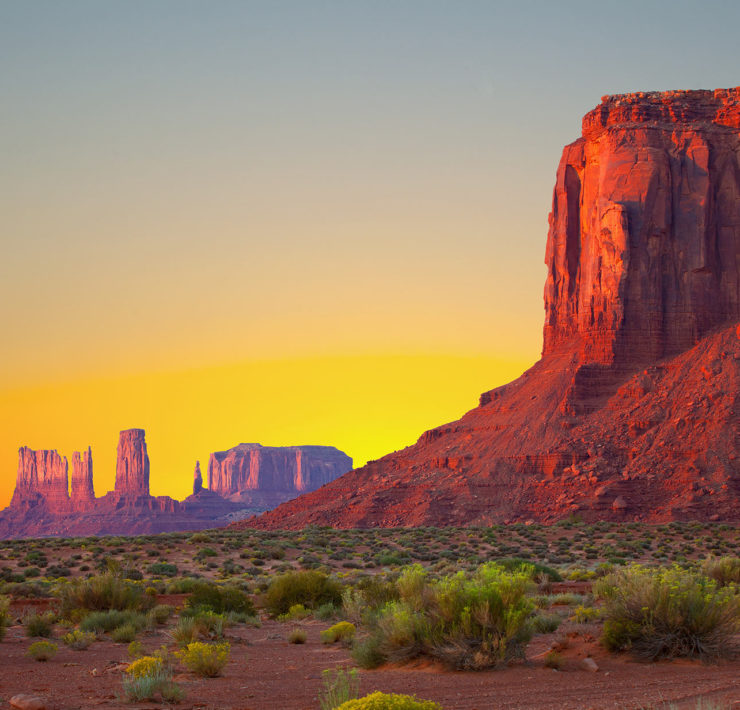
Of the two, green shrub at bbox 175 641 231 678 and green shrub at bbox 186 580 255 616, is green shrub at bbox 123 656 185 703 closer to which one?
green shrub at bbox 175 641 231 678

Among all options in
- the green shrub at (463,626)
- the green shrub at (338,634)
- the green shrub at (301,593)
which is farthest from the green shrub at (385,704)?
the green shrub at (301,593)

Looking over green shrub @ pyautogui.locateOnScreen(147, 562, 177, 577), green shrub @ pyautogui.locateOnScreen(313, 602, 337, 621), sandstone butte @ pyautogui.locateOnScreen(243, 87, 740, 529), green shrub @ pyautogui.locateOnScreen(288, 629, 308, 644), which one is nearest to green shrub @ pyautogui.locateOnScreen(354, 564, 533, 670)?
green shrub @ pyautogui.locateOnScreen(288, 629, 308, 644)

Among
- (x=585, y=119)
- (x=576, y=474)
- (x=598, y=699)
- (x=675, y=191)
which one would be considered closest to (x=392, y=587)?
(x=598, y=699)

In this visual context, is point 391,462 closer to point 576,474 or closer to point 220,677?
point 576,474

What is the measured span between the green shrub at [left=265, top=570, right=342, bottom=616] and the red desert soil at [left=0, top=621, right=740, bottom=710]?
769 cm

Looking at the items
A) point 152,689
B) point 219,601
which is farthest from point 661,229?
point 152,689

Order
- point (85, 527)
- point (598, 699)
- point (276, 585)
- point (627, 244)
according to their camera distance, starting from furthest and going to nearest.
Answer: point (85, 527)
point (627, 244)
point (276, 585)
point (598, 699)

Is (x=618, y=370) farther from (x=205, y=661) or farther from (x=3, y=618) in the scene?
(x=205, y=661)

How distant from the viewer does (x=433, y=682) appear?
42.4 ft

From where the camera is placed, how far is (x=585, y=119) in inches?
3652

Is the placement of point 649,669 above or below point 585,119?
below

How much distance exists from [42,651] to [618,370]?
70098mm

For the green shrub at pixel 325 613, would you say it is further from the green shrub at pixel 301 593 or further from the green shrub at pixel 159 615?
the green shrub at pixel 159 615

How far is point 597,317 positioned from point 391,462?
72.1ft
